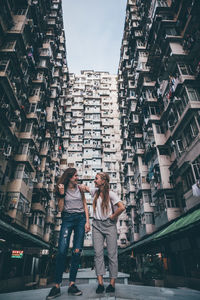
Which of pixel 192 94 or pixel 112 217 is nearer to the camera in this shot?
pixel 112 217

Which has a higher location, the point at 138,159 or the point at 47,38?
the point at 47,38

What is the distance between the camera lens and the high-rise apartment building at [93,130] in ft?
146

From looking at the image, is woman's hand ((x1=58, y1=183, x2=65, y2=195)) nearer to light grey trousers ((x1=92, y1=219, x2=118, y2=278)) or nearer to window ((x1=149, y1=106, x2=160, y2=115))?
light grey trousers ((x1=92, y1=219, x2=118, y2=278))

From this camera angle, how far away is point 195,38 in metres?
16.3

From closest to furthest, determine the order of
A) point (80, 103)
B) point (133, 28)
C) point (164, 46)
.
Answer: point (164, 46) < point (133, 28) < point (80, 103)

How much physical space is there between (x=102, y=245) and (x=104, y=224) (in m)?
0.40

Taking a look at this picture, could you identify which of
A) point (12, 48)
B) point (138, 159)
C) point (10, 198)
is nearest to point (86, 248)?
point (138, 159)

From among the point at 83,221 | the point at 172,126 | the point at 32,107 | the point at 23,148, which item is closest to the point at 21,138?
the point at 23,148

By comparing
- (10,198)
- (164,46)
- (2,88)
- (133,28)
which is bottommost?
(10,198)

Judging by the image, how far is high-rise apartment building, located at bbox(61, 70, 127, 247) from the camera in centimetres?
4447

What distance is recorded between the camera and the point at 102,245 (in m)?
3.85

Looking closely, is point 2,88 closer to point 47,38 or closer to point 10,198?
point 10,198

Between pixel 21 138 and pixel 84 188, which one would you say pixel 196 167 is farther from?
pixel 21 138

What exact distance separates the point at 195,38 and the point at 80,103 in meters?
41.1
